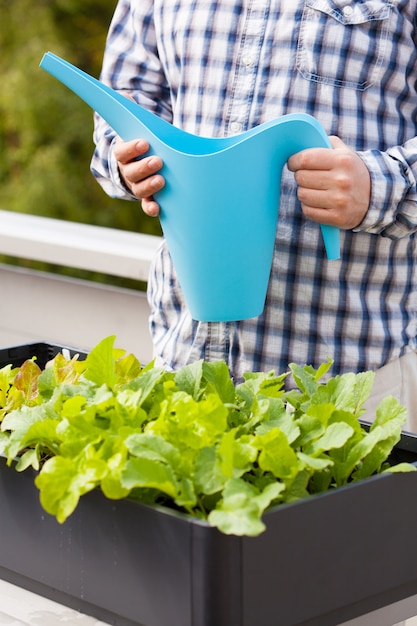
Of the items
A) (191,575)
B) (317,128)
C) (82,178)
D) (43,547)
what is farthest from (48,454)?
(82,178)

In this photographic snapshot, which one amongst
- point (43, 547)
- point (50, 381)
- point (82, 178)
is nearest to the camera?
point (43, 547)

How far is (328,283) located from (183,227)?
0.24 metres

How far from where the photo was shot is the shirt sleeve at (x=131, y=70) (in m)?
1.31

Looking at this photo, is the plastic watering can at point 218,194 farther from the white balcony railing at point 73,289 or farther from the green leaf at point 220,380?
the white balcony railing at point 73,289

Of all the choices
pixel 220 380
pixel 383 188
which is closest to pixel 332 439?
pixel 220 380

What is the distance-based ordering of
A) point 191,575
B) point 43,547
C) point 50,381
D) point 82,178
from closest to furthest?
1. point 191,575
2. point 43,547
3. point 50,381
4. point 82,178

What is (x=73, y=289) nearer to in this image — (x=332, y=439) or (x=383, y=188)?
(x=383, y=188)

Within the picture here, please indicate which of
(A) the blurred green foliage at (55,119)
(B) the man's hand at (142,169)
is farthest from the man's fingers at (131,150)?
(A) the blurred green foliage at (55,119)

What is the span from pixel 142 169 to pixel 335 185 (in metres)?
0.20

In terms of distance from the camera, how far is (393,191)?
1102 mm

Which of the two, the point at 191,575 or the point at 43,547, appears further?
the point at 43,547

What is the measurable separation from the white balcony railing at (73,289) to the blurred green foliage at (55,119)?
5.92 metres

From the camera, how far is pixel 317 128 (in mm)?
953

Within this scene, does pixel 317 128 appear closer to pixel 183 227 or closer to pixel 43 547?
pixel 183 227
